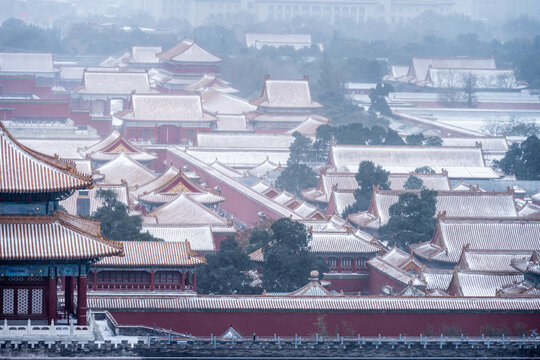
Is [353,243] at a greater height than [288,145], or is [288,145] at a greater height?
[353,243]

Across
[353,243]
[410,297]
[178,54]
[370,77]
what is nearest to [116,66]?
[178,54]

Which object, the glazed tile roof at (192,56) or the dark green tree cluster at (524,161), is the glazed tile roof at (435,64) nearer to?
the glazed tile roof at (192,56)

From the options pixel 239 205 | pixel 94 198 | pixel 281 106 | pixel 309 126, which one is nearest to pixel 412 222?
pixel 239 205

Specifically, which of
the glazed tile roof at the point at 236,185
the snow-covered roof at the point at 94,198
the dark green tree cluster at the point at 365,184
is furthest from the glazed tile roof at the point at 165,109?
the snow-covered roof at the point at 94,198

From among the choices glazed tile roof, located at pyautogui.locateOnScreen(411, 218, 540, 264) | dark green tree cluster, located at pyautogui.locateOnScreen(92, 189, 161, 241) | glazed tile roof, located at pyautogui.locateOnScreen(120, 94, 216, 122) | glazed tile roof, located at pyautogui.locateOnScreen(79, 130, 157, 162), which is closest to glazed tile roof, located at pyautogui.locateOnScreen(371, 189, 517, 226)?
glazed tile roof, located at pyautogui.locateOnScreen(411, 218, 540, 264)

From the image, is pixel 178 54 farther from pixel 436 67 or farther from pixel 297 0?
pixel 297 0

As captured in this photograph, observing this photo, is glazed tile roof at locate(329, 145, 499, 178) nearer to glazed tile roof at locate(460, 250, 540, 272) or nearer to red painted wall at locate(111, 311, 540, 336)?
glazed tile roof at locate(460, 250, 540, 272)

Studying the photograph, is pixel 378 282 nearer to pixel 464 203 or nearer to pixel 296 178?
pixel 464 203
